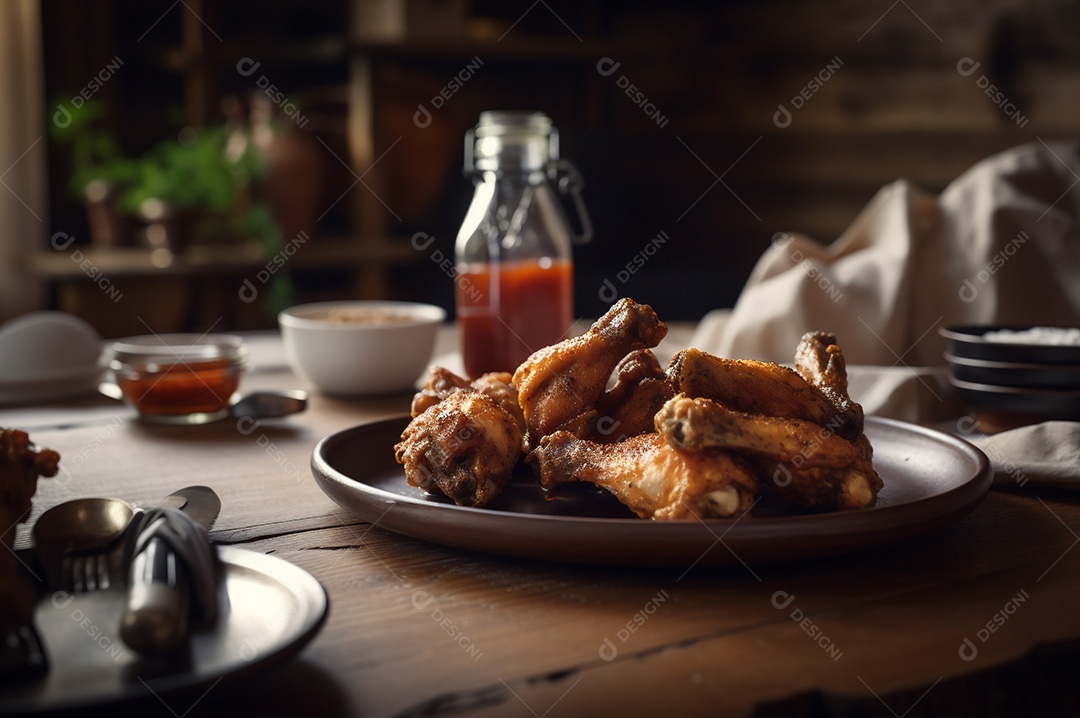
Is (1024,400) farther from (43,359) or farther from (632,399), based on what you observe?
(43,359)

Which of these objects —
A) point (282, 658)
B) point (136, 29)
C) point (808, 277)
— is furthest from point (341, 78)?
point (282, 658)

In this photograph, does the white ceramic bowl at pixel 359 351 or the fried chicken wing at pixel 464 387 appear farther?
the white ceramic bowl at pixel 359 351

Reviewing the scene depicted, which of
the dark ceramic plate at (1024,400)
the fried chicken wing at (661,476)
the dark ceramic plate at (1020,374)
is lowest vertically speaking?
the dark ceramic plate at (1024,400)

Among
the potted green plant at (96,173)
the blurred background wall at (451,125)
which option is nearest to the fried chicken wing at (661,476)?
the blurred background wall at (451,125)

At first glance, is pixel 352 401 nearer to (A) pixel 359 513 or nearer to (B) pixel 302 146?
(A) pixel 359 513

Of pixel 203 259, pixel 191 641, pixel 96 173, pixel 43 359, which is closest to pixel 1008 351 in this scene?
pixel 191 641

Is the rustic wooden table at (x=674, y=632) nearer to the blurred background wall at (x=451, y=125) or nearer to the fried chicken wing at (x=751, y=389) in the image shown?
the fried chicken wing at (x=751, y=389)
